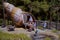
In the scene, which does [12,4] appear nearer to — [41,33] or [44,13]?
[44,13]

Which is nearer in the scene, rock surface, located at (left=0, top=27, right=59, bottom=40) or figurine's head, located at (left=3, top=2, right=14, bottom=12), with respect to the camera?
rock surface, located at (left=0, top=27, right=59, bottom=40)

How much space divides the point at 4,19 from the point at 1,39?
7.13 ft

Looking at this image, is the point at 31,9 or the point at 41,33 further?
the point at 31,9

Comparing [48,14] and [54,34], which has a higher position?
[48,14]

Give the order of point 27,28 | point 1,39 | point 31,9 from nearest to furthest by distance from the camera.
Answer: point 1,39 → point 27,28 → point 31,9

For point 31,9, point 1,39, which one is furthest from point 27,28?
point 1,39

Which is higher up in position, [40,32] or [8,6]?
[8,6]

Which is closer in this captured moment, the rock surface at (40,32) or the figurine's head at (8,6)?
the rock surface at (40,32)

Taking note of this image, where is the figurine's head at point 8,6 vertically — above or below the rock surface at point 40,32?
above

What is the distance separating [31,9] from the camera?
10.4m

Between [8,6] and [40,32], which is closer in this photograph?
[40,32]

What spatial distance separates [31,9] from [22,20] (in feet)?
2.53

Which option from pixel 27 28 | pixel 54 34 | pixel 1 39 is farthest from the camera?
pixel 27 28

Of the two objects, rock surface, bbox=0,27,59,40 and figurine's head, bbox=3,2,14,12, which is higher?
figurine's head, bbox=3,2,14,12
